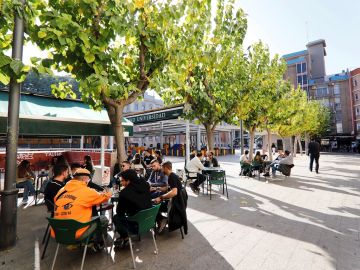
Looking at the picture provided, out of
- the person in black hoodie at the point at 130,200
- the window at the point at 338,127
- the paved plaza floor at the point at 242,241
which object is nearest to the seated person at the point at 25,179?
the paved plaza floor at the point at 242,241

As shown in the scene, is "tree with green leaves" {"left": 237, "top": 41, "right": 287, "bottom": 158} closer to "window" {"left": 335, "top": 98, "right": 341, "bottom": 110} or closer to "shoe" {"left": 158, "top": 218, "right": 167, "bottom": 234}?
"shoe" {"left": 158, "top": 218, "right": 167, "bottom": 234}

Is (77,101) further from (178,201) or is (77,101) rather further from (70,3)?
(178,201)

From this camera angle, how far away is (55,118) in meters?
6.21

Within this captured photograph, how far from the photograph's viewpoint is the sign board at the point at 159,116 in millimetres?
9047

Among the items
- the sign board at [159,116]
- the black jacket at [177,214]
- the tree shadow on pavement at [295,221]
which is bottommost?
the tree shadow on pavement at [295,221]

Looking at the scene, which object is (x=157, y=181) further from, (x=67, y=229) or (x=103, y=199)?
(x=67, y=229)

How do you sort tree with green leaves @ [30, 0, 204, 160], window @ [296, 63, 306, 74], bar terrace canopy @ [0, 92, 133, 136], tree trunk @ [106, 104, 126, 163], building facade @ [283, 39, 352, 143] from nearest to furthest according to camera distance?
tree with green leaves @ [30, 0, 204, 160] → tree trunk @ [106, 104, 126, 163] → bar terrace canopy @ [0, 92, 133, 136] → building facade @ [283, 39, 352, 143] → window @ [296, 63, 306, 74]

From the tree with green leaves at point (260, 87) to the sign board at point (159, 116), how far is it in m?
3.32

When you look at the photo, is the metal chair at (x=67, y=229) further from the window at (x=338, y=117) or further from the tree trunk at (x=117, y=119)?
the window at (x=338, y=117)

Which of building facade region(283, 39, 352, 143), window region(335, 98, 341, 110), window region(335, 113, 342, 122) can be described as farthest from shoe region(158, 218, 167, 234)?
window region(335, 98, 341, 110)

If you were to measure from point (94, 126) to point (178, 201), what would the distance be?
417 cm

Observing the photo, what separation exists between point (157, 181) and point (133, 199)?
2.50 m

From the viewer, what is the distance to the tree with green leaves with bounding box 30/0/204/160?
3.88 meters

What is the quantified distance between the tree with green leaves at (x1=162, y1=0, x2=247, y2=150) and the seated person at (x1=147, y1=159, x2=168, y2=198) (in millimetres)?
2201
